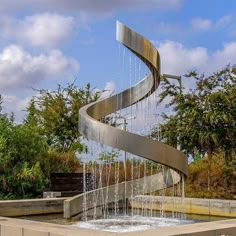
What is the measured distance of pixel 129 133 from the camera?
12.7 meters

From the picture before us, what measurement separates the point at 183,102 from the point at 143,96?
10.4 meters

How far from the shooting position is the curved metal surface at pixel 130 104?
12.6m

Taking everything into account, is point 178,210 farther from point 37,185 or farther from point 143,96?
point 37,185

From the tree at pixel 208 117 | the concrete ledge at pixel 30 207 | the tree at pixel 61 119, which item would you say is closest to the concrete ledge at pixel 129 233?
the concrete ledge at pixel 30 207

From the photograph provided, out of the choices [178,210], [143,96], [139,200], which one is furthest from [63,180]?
[143,96]

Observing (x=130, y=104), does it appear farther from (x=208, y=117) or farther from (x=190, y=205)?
(x=208, y=117)

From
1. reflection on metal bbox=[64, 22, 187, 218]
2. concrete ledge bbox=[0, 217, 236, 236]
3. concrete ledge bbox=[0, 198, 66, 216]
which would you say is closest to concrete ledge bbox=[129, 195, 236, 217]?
reflection on metal bbox=[64, 22, 187, 218]

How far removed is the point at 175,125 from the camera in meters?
26.0

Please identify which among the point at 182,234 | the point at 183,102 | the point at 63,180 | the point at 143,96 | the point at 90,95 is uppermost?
the point at 90,95

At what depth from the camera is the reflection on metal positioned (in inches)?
498

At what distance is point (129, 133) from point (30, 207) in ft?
17.9

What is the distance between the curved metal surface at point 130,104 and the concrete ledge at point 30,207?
384 cm

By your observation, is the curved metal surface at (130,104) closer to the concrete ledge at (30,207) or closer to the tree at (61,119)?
the concrete ledge at (30,207)

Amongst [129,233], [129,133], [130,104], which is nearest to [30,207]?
[130,104]
